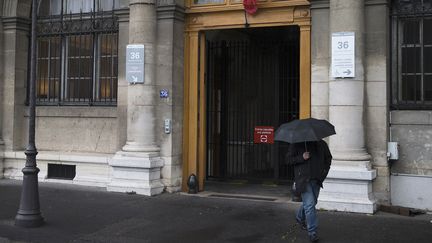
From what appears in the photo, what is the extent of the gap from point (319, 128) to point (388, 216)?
10.2ft

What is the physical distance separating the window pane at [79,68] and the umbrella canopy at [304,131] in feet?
23.0

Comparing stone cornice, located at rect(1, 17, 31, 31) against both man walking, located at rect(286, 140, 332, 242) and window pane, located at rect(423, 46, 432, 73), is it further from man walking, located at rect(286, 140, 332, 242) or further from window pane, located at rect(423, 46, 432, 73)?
window pane, located at rect(423, 46, 432, 73)

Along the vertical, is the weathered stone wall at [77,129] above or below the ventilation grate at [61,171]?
above

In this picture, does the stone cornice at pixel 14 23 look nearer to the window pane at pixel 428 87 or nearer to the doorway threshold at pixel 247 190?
the doorway threshold at pixel 247 190

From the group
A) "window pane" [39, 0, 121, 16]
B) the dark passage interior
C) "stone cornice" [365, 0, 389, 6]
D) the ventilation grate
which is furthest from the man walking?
the ventilation grate

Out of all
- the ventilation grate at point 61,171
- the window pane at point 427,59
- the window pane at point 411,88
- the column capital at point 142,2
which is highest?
the column capital at point 142,2

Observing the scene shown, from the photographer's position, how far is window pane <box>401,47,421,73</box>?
9.69 m

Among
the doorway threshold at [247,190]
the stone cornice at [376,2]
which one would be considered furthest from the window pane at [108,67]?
the stone cornice at [376,2]

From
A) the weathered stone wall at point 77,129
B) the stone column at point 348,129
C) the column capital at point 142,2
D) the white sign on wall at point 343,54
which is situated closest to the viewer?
the stone column at point 348,129

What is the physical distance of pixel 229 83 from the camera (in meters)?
13.6

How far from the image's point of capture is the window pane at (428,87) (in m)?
9.57

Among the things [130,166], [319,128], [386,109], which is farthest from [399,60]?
Answer: [130,166]

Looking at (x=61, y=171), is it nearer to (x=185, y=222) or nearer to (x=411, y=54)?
(x=185, y=222)

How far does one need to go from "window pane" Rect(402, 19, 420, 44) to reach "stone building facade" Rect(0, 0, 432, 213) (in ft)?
0.06
